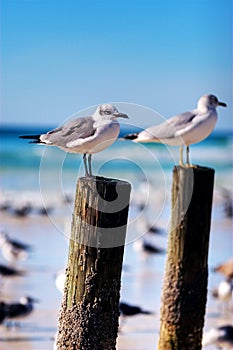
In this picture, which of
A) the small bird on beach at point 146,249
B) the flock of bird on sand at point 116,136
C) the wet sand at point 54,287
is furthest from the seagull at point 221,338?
the small bird on beach at point 146,249

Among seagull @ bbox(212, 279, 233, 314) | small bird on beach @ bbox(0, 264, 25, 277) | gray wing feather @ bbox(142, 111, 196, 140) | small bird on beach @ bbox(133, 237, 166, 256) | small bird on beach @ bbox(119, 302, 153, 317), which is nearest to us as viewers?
gray wing feather @ bbox(142, 111, 196, 140)

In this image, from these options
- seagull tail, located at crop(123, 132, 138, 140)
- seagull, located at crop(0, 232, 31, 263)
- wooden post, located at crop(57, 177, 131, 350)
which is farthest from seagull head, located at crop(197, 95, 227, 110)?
seagull, located at crop(0, 232, 31, 263)

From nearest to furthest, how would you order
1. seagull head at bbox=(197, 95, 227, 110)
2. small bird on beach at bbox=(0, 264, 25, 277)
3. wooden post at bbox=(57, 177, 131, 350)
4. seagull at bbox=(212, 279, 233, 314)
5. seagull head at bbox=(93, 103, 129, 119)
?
wooden post at bbox=(57, 177, 131, 350) < seagull head at bbox=(93, 103, 129, 119) < seagull head at bbox=(197, 95, 227, 110) < seagull at bbox=(212, 279, 233, 314) < small bird on beach at bbox=(0, 264, 25, 277)

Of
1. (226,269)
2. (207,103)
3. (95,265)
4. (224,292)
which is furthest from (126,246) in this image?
(95,265)

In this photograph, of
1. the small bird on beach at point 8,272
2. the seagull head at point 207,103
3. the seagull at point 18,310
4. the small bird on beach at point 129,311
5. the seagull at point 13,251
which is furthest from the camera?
the seagull at point 13,251

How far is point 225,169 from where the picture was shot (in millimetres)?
28719

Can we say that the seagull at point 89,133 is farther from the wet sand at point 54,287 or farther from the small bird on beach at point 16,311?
the small bird on beach at point 16,311

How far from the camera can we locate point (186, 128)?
5.95m

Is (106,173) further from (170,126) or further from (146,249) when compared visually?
(170,126)

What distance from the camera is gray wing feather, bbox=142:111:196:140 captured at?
5.57 metres

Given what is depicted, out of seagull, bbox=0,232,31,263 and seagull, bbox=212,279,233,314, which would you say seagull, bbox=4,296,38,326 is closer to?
seagull, bbox=212,279,233,314

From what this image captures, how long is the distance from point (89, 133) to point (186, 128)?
158 centimetres

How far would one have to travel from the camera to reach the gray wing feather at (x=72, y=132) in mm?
4496

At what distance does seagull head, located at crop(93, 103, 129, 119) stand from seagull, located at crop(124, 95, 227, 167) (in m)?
1.14
